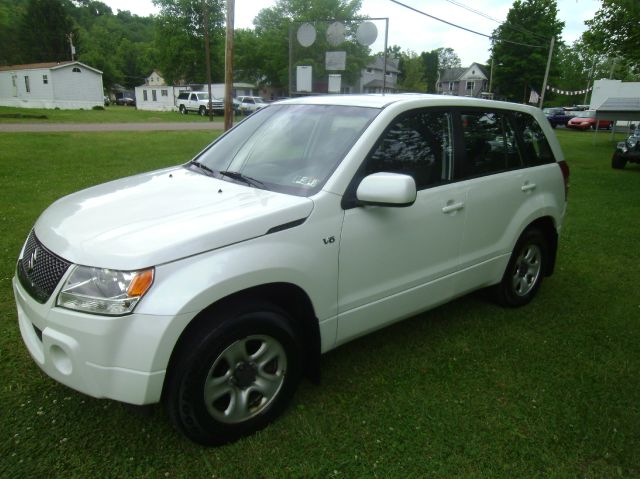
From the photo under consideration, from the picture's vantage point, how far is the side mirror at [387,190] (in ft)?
8.77

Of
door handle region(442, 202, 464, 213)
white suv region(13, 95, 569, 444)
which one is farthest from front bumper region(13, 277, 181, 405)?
door handle region(442, 202, 464, 213)

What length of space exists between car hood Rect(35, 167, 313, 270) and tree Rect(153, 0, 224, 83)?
62268 mm

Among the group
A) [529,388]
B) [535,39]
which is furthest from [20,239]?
[535,39]

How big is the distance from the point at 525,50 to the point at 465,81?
3217 centimetres

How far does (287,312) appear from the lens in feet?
9.14

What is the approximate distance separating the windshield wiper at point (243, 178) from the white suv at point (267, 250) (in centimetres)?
2

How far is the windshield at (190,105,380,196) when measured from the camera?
A: 296 centimetres

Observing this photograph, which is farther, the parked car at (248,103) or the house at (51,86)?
the parked car at (248,103)

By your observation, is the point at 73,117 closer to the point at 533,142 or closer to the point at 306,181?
the point at 533,142

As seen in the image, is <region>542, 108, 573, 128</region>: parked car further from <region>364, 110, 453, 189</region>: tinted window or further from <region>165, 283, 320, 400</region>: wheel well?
<region>165, 283, 320, 400</region>: wheel well

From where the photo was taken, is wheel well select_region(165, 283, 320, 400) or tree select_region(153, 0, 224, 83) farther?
tree select_region(153, 0, 224, 83)

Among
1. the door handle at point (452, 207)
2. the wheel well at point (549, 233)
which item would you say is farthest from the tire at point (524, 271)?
the door handle at point (452, 207)

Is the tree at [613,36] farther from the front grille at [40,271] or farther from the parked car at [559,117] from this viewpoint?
the parked car at [559,117]

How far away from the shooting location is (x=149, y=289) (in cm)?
219
